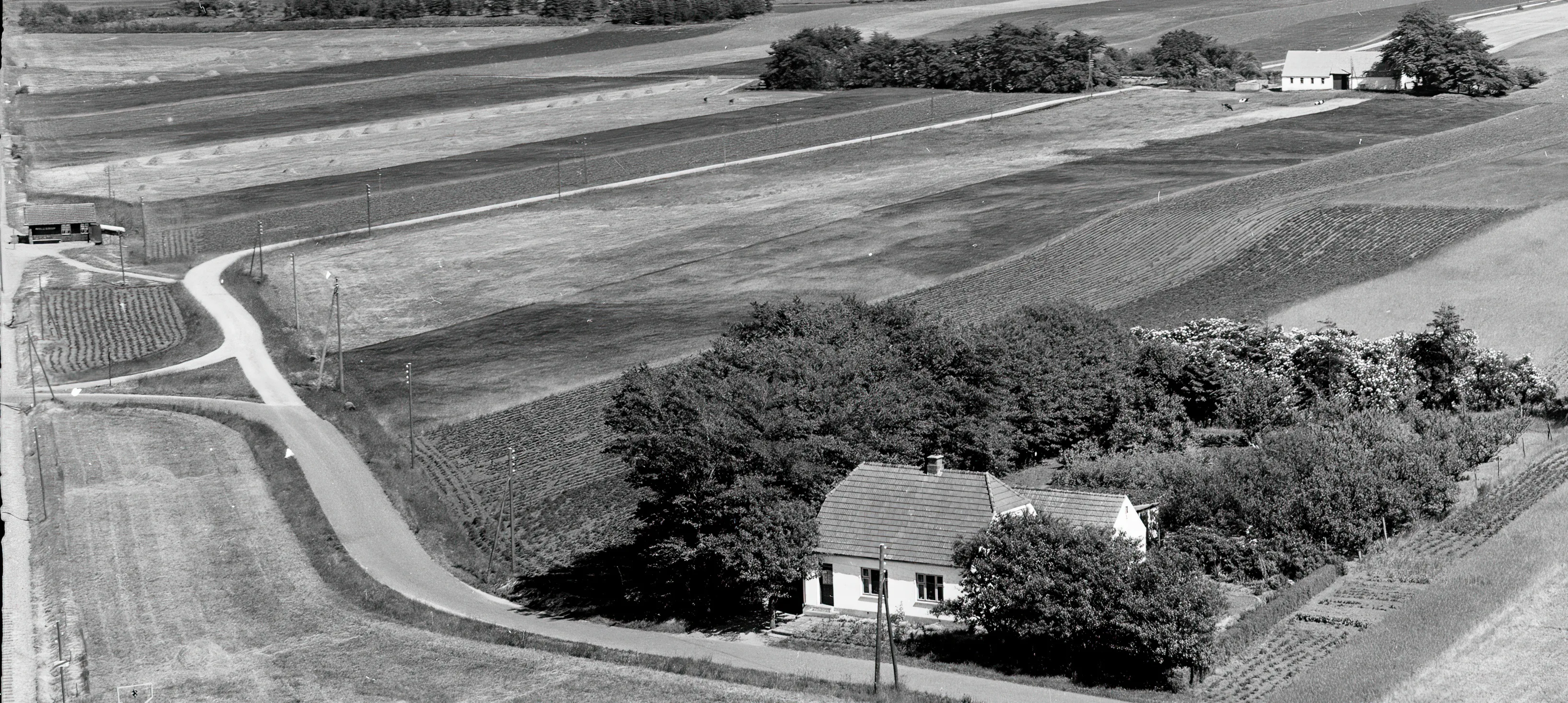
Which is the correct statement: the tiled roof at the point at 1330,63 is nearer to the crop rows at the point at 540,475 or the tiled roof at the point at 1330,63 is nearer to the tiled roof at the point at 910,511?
the crop rows at the point at 540,475

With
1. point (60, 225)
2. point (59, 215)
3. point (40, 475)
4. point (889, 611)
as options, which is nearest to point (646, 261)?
point (60, 225)

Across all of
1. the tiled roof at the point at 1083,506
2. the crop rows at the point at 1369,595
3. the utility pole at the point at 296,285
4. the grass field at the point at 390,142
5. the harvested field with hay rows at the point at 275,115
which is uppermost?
the harvested field with hay rows at the point at 275,115

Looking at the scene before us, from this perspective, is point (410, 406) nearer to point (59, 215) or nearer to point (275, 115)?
point (59, 215)

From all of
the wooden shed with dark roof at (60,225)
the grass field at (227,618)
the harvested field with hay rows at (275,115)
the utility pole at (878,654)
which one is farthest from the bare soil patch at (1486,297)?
the harvested field with hay rows at (275,115)

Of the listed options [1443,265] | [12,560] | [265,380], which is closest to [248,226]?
[265,380]

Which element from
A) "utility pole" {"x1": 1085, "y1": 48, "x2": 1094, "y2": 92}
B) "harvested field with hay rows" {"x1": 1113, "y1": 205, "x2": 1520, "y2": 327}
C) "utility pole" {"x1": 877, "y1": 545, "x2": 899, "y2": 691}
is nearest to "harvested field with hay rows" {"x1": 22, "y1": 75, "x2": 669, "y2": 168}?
"utility pole" {"x1": 1085, "y1": 48, "x2": 1094, "y2": 92}

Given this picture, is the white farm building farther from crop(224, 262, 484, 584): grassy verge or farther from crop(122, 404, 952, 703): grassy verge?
crop(122, 404, 952, 703): grassy verge
